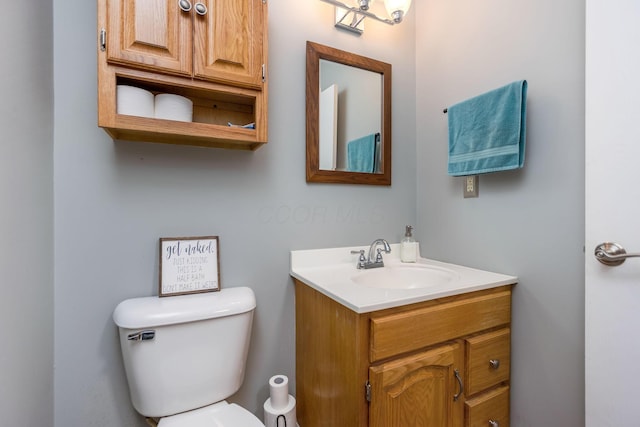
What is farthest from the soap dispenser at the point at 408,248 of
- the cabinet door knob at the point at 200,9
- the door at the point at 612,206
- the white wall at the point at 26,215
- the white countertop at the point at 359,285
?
the white wall at the point at 26,215

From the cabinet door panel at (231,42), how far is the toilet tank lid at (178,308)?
2.49 ft

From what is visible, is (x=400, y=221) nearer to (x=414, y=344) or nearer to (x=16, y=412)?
(x=414, y=344)

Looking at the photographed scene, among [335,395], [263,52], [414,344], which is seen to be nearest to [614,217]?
[414,344]

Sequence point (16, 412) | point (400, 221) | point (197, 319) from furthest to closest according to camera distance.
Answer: point (400, 221) < point (197, 319) < point (16, 412)

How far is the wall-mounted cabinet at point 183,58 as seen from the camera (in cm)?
81

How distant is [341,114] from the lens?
1367 mm

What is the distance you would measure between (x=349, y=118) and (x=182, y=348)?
120cm

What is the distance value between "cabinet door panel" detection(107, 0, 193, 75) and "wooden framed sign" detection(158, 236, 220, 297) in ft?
1.97

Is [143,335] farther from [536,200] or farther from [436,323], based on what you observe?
[536,200]

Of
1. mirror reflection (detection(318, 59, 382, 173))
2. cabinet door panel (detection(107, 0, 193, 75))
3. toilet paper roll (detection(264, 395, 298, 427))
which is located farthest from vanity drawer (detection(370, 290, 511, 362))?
cabinet door panel (detection(107, 0, 193, 75))

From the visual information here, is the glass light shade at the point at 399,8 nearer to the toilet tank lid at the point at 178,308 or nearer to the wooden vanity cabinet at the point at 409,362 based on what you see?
the wooden vanity cabinet at the point at 409,362

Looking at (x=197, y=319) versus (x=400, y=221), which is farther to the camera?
(x=400, y=221)

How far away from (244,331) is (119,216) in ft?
2.00

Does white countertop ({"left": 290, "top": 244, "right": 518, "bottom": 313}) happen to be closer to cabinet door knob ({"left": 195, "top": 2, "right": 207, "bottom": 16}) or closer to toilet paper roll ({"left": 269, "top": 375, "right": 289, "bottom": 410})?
toilet paper roll ({"left": 269, "top": 375, "right": 289, "bottom": 410})
